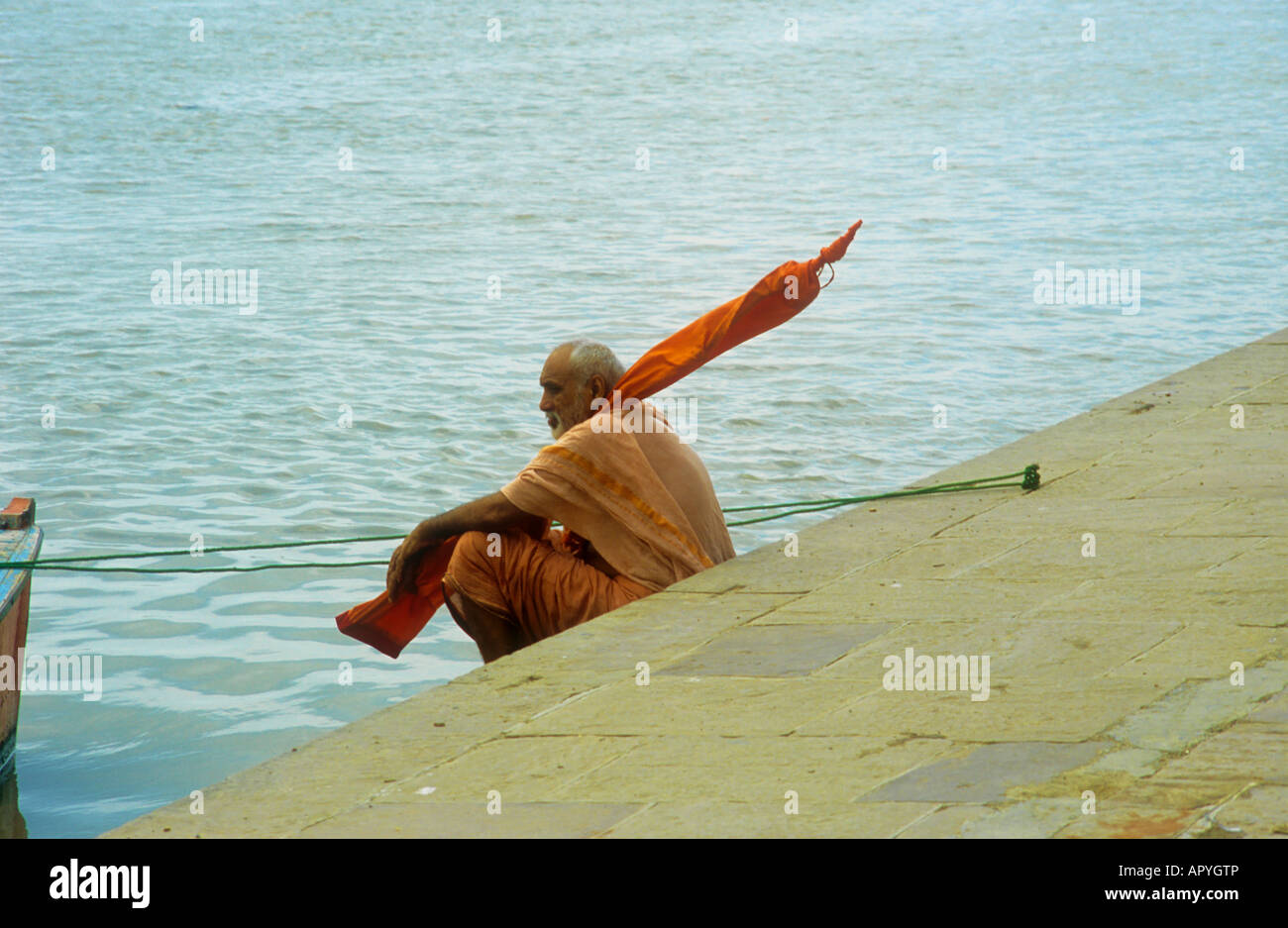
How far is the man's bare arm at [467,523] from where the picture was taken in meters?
4.80

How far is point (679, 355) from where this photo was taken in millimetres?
5141

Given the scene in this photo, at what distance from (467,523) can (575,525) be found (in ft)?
1.05

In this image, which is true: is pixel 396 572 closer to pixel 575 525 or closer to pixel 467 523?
pixel 467 523

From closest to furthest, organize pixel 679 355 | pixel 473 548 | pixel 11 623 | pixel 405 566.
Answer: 1. pixel 473 548
2. pixel 405 566
3. pixel 679 355
4. pixel 11 623

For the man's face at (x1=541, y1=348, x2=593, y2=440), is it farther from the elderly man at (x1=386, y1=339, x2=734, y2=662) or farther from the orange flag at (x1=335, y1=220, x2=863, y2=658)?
the orange flag at (x1=335, y1=220, x2=863, y2=658)

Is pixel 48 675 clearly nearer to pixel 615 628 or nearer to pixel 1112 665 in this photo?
pixel 615 628

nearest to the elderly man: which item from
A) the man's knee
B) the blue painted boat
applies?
the man's knee

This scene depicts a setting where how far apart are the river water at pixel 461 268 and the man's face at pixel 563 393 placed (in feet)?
5.75

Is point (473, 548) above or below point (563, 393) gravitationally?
below

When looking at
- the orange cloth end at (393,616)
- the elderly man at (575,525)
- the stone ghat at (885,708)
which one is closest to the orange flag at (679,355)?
the orange cloth end at (393,616)

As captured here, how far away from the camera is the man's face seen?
16.5ft

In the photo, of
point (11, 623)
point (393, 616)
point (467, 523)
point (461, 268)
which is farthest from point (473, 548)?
point (461, 268)

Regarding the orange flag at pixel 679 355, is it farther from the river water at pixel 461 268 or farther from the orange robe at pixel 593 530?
the river water at pixel 461 268
